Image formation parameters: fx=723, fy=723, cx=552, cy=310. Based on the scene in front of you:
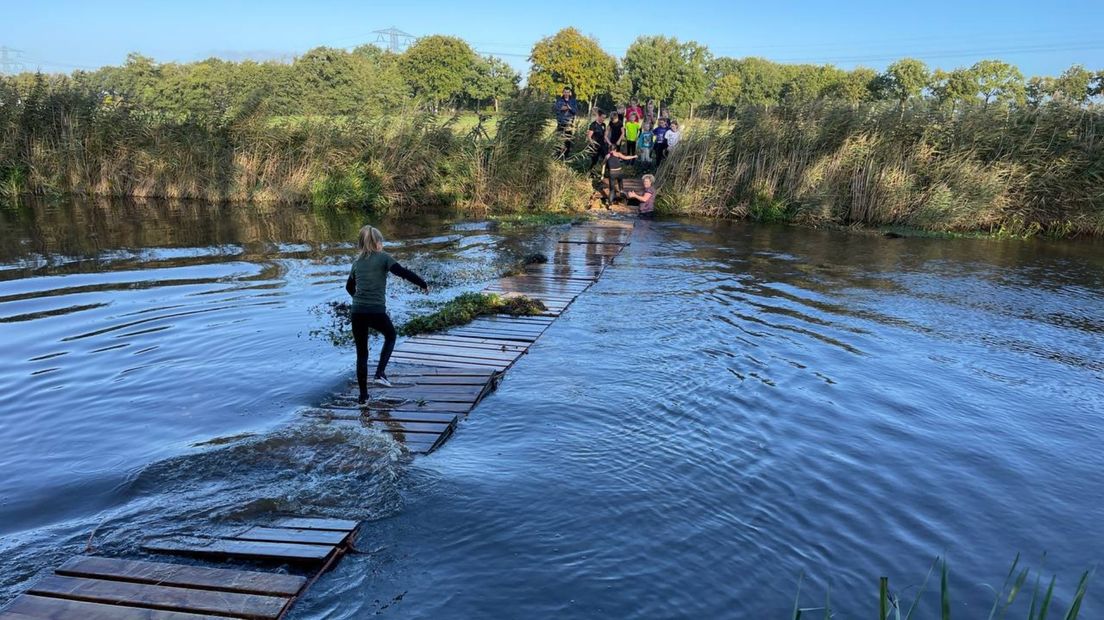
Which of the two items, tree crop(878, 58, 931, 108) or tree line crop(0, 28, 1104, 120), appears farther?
tree crop(878, 58, 931, 108)

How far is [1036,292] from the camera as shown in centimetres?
1159

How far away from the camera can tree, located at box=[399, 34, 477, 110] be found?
68.3 m

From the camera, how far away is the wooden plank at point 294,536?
4168mm

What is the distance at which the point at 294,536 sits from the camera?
422 centimetres

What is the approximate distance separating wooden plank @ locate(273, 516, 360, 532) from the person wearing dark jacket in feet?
52.8

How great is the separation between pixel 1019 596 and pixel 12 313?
36.2ft

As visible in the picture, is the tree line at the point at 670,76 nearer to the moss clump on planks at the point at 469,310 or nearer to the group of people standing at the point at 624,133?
the group of people standing at the point at 624,133

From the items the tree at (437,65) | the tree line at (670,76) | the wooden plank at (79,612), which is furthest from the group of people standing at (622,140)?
the tree at (437,65)

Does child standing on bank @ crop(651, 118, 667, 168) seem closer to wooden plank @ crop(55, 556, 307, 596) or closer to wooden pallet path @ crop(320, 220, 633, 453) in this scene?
wooden pallet path @ crop(320, 220, 633, 453)

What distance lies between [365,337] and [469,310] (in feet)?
9.41

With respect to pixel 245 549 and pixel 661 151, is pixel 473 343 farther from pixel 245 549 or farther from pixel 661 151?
pixel 661 151

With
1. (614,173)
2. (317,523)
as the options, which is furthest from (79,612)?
(614,173)

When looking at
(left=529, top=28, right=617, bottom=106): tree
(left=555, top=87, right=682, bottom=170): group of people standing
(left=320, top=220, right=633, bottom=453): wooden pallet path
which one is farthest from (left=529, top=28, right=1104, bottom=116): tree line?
Result: (left=320, top=220, right=633, bottom=453): wooden pallet path

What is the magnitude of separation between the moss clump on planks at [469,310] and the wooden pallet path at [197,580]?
174 inches
